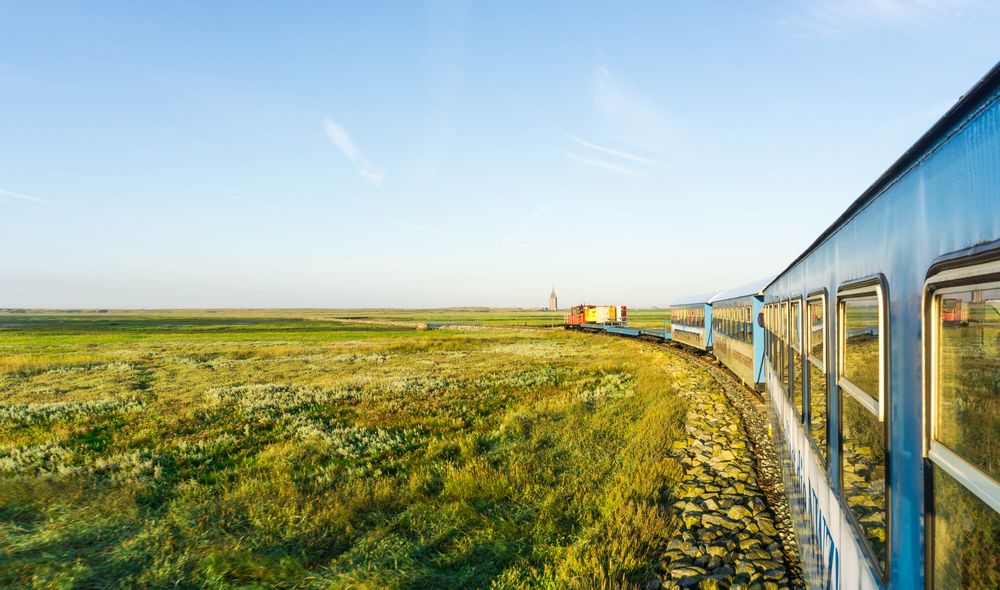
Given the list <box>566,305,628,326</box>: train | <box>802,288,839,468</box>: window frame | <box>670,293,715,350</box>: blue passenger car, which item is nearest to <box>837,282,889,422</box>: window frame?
<box>802,288,839,468</box>: window frame

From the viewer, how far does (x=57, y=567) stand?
17.2ft

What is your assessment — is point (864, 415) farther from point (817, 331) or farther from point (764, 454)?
point (764, 454)

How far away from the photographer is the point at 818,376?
3914 mm

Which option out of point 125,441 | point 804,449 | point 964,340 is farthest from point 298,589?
point 125,441

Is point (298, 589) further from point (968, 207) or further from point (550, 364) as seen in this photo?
point (550, 364)

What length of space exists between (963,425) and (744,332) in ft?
43.7

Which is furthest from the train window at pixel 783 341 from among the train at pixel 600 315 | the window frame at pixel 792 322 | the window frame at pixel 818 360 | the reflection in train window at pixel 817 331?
the train at pixel 600 315

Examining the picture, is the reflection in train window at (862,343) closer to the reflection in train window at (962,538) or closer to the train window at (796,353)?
the reflection in train window at (962,538)

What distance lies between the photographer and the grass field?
540cm

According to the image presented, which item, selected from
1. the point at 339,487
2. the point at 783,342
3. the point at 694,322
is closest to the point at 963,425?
the point at 783,342

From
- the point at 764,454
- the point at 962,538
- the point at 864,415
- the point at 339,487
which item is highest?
the point at 864,415

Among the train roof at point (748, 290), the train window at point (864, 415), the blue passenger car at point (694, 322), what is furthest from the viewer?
the blue passenger car at point (694, 322)

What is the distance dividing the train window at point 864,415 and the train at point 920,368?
0.01m

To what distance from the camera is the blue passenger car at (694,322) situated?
75.9 ft
